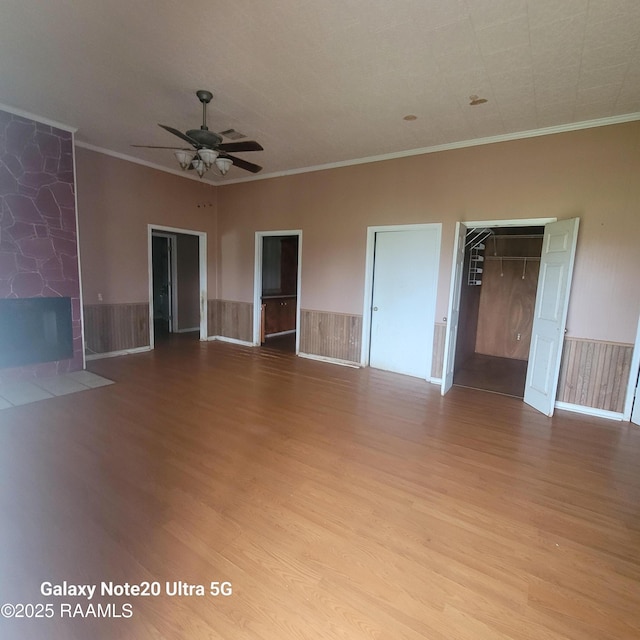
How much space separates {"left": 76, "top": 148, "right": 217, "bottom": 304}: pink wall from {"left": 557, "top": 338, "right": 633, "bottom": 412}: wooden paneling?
615 centimetres

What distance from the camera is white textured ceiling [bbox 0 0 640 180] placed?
2.19m

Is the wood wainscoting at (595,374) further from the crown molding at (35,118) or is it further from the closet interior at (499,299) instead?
the crown molding at (35,118)

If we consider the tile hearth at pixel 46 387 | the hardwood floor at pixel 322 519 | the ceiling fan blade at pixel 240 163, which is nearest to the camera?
the hardwood floor at pixel 322 519

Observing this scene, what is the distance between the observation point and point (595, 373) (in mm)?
3680

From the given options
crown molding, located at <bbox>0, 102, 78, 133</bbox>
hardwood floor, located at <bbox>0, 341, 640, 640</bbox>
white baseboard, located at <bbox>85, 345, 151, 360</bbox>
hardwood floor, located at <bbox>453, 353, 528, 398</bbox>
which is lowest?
hardwood floor, located at <bbox>0, 341, 640, 640</bbox>

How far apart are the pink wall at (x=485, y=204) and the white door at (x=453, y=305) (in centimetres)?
27

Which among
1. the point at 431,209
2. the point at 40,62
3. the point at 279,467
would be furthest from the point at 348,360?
the point at 40,62

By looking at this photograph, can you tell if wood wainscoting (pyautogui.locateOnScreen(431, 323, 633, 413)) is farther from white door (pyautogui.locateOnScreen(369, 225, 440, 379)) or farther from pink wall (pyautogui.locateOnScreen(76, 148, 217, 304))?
pink wall (pyautogui.locateOnScreen(76, 148, 217, 304))

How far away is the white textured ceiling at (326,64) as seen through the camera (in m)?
2.19

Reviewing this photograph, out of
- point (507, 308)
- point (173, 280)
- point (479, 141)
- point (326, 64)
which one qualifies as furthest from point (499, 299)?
point (173, 280)

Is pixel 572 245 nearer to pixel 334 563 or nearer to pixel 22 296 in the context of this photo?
pixel 334 563

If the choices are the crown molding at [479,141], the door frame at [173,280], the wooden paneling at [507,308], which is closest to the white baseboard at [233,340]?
the door frame at [173,280]

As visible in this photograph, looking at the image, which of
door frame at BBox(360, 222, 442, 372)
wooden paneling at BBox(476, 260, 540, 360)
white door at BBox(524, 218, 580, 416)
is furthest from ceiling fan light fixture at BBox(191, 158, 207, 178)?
wooden paneling at BBox(476, 260, 540, 360)

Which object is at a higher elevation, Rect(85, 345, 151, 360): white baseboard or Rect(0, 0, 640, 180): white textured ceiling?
Rect(0, 0, 640, 180): white textured ceiling
